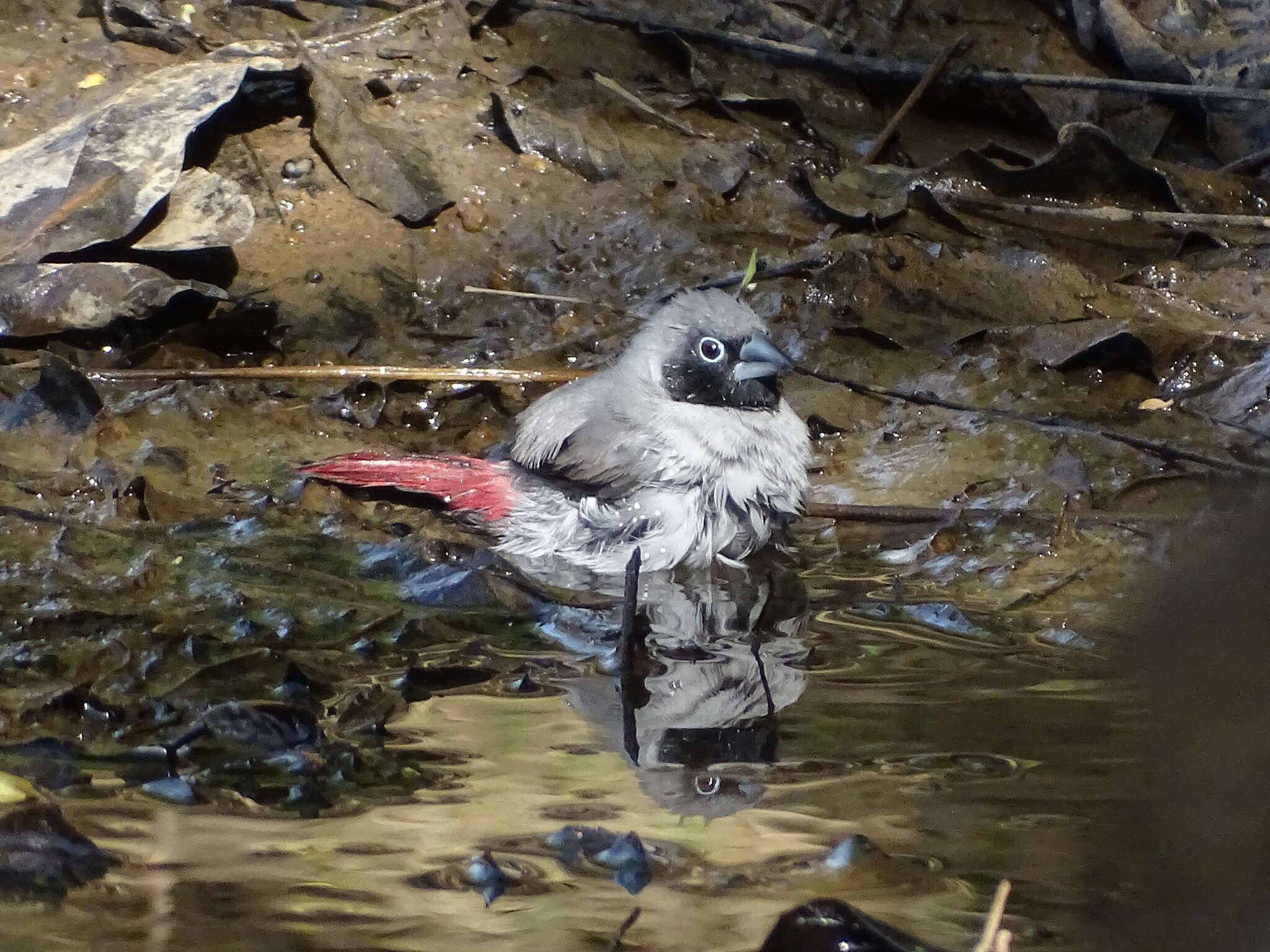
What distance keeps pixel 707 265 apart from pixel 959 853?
3412 millimetres

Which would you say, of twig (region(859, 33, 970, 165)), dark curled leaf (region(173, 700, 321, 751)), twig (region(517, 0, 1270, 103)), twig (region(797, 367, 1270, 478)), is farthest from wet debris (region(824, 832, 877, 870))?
twig (region(517, 0, 1270, 103))

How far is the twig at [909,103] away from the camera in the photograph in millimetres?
5801

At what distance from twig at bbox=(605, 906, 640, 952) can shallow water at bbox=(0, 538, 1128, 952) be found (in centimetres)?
1

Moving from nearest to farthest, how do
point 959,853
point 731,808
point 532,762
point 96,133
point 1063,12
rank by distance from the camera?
point 959,853
point 731,808
point 532,762
point 96,133
point 1063,12

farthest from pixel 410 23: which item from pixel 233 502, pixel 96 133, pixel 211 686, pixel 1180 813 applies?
pixel 1180 813

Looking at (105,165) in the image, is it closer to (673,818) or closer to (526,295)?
(526,295)

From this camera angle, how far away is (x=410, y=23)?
19.4 ft

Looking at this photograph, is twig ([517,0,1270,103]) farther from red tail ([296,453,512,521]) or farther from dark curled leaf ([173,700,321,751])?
dark curled leaf ([173,700,321,751])

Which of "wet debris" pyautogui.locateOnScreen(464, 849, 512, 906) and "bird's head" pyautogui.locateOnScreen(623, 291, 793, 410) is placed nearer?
"wet debris" pyautogui.locateOnScreen(464, 849, 512, 906)

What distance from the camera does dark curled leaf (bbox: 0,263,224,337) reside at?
4469 millimetres

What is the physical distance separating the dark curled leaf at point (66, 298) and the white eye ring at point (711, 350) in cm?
165

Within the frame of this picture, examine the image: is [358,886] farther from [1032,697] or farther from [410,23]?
[410,23]

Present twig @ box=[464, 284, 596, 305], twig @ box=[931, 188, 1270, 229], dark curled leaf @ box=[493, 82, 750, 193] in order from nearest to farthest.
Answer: twig @ box=[464, 284, 596, 305] < twig @ box=[931, 188, 1270, 229] < dark curled leaf @ box=[493, 82, 750, 193]

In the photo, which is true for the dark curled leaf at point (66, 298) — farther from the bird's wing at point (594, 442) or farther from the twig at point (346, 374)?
the bird's wing at point (594, 442)
